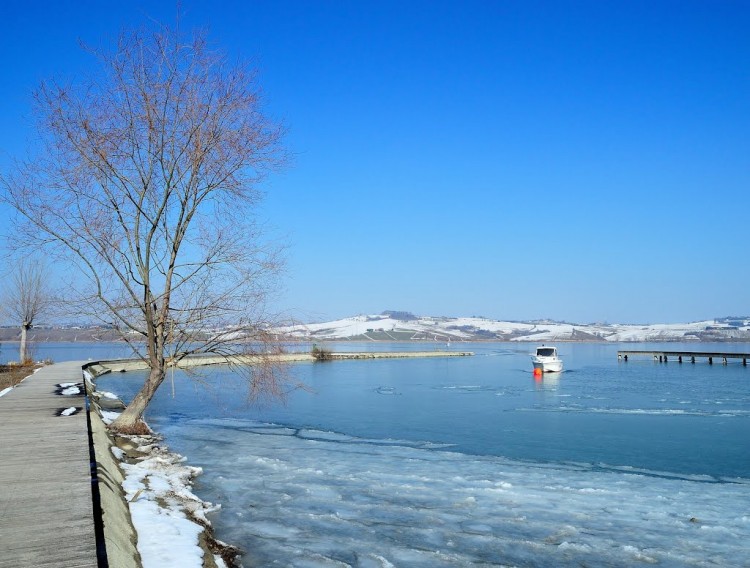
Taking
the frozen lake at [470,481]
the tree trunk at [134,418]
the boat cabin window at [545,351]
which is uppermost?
the boat cabin window at [545,351]

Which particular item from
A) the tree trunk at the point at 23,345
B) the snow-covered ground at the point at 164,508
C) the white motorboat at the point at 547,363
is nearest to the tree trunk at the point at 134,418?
the snow-covered ground at the point at 164,508

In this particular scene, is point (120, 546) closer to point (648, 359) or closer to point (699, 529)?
point (699, 529)

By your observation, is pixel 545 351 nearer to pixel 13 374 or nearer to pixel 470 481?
pixel 13 374

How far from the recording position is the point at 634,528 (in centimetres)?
943

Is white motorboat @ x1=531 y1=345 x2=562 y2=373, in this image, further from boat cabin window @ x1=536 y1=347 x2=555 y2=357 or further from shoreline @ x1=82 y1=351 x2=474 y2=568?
shoreline @ x1=82 y1=351 x2=474 y2=568

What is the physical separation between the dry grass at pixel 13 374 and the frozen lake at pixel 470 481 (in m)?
5.31

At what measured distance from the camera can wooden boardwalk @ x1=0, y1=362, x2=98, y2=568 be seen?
551cm

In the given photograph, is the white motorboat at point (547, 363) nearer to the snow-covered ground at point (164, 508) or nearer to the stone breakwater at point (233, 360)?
the stone breakwater at point (233, 360)

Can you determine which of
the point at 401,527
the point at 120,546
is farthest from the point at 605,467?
the point at 120,546

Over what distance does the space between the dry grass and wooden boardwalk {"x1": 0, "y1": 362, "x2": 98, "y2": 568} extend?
389 inches

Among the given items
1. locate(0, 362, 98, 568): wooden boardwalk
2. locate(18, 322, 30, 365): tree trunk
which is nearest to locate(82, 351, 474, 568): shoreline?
locate(0, 362, 98, 568): wooden boardwalk

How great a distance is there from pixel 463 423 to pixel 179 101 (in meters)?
13.8

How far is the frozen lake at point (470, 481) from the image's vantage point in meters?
8.52

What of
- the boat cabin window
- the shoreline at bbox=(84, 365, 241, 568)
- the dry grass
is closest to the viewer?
the shoreline at bbox=(84, 365, 241, 568)
